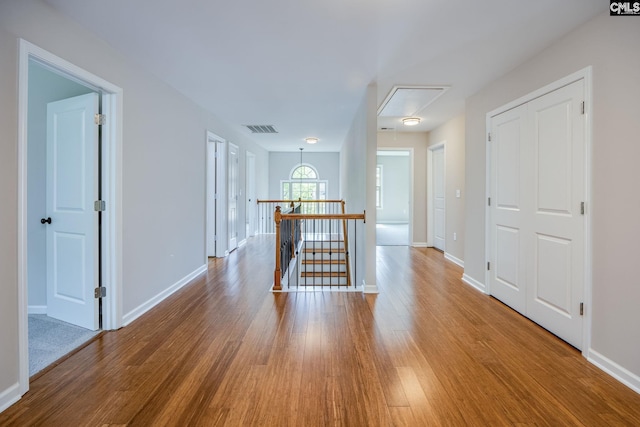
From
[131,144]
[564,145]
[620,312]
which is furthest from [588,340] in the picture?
[131,144]

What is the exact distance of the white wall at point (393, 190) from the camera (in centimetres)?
1305

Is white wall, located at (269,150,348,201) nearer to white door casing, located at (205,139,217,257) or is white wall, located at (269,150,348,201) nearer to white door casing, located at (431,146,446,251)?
white door casing, located at (431,146,446,251)

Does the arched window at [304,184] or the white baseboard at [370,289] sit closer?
the white baseboard at [370,289]

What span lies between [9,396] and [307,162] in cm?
917

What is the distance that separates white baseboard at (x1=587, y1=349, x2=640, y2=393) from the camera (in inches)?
78.6

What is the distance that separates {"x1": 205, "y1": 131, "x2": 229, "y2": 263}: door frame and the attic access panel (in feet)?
9.69

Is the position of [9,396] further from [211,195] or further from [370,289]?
[211,195]

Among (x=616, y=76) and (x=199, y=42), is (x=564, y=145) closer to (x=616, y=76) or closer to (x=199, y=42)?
(x=616, y=76)

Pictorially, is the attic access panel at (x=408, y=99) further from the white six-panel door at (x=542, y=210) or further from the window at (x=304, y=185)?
the window at (x=304, y=185)

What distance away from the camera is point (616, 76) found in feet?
7.09

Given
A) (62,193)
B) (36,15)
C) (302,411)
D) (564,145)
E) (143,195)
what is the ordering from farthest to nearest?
(143,195)
(62,193)
(564,145)
(36,15)
(302,411)

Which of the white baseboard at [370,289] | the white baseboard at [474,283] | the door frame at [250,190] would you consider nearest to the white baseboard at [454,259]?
the white baseboard at [474,283]

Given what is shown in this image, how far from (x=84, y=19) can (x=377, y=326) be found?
3.34 metres

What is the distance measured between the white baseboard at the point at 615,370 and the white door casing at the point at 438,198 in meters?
4.29
